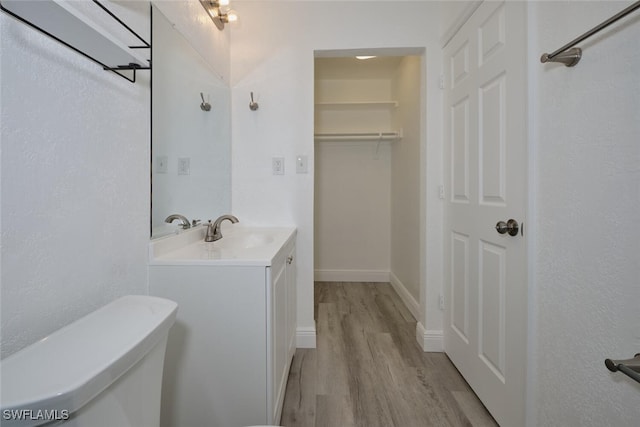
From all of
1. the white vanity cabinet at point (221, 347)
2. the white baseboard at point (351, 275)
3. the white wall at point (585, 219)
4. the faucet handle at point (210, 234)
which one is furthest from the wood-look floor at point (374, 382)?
the white baseboard at point (351, 275)

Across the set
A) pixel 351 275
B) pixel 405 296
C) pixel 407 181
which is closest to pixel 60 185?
pixel 407 181

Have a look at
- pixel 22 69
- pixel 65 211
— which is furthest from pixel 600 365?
pixel 22 69

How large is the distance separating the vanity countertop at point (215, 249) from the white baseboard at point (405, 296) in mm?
1377

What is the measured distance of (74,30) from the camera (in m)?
0.73

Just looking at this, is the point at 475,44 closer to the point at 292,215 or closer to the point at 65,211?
the point at 292,215

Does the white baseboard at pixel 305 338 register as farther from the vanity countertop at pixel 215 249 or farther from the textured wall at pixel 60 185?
the textured wall at pixel 60 185

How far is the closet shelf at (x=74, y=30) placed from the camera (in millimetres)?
641

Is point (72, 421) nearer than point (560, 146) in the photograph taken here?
Yes

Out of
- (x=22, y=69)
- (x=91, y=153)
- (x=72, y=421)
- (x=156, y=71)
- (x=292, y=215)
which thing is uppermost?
(x=156, y=71)

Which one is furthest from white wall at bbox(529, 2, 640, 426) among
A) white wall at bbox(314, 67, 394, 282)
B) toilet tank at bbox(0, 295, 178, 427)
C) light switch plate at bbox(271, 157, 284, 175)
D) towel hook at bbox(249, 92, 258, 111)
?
white wall at bbox(314, 67, 394, 282)

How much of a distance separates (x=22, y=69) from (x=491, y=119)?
1.66 meters

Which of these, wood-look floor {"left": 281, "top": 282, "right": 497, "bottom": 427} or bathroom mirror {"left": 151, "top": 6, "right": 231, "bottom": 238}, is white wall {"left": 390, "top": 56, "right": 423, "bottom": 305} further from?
bathroom mirror {"left": 151, "top": 6, "right": 231, "bottom": 238}

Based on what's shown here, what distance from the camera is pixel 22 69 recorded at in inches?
27.1

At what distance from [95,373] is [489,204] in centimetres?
153
